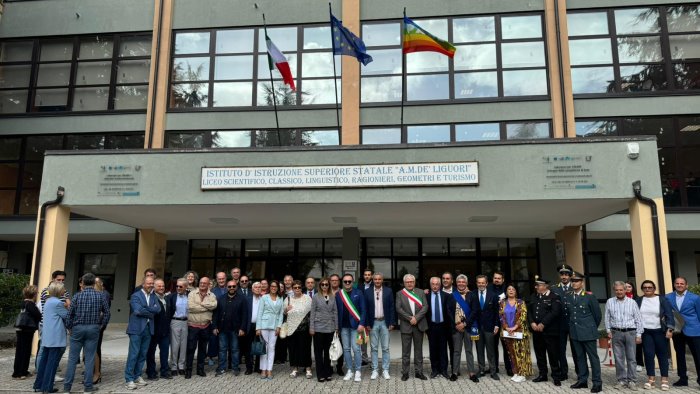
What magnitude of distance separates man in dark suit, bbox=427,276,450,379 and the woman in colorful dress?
102 cm

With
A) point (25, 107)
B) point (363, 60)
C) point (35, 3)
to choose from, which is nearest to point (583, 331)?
point (363, 60)

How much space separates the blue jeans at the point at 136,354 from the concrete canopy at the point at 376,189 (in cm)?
377

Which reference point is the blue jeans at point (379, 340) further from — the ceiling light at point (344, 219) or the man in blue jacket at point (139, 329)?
the ceiling light at point (344, 219)

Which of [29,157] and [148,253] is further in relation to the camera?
[29,157]

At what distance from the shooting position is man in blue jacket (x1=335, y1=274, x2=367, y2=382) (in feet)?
29.2

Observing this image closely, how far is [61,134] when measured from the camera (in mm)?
17781

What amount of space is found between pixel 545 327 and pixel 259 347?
16.0ft

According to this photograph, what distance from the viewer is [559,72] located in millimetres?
15711

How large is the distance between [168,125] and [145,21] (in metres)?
3.94

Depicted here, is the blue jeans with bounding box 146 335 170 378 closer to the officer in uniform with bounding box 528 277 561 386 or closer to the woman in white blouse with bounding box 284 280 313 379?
the woman in white blouse with bounding box 284 280 313 379

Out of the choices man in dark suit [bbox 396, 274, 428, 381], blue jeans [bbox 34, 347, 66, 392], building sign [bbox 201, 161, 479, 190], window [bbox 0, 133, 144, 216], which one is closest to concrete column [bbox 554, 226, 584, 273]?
building sign [bbox 201, 161, 479, 190]

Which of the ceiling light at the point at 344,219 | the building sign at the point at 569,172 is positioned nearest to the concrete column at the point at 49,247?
the ceiling light at the point at 344,219

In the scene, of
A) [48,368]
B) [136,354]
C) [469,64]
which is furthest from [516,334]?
[469,64]

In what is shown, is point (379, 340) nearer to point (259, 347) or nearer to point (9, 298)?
point (259, 347)
